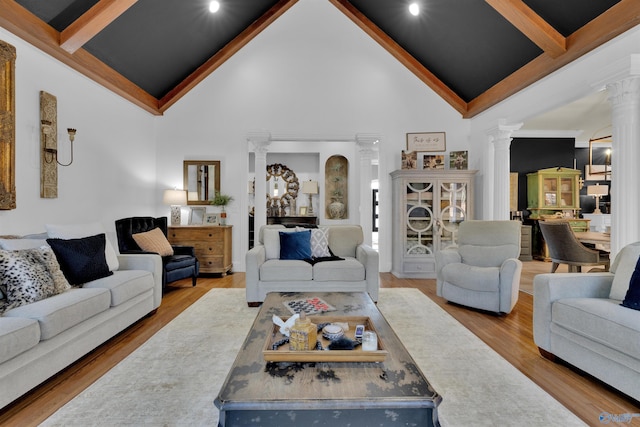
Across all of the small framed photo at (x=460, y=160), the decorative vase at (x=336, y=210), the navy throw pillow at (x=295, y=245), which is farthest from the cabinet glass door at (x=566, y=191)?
the navy throw pillow at (x=295, y=245)

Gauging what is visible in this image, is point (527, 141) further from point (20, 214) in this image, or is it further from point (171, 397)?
point (20, 214)

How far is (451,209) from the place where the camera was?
Answer: 17.6 ft

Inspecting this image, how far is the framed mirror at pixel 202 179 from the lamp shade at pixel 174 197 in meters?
0.30

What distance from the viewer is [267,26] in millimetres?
5562

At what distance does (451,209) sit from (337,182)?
320 centimetres

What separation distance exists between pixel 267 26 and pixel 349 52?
141 centimetres

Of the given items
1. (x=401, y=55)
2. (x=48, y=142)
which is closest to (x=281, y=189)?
(x=401, y=55)

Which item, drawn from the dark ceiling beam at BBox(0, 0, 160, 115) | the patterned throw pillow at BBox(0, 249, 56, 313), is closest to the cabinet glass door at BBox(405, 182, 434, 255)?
the dark ceiling beam at BBox(0, 0, 160, 115)

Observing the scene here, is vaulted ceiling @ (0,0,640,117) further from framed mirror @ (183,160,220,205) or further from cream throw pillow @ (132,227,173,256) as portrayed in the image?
cream throw pillow @ (132,227,173,256)

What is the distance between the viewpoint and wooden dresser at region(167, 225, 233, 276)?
17.0 ft

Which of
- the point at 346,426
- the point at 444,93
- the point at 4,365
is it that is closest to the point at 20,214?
the point at 4,365

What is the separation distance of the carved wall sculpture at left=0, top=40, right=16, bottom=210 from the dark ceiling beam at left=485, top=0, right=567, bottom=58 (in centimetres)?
450

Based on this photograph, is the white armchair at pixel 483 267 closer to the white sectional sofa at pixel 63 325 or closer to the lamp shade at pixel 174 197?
the white sectional sofa at pixel 63 325

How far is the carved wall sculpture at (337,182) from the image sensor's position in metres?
8.01
